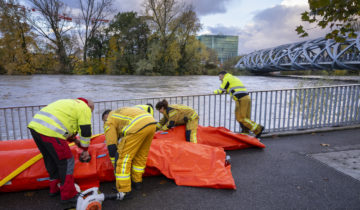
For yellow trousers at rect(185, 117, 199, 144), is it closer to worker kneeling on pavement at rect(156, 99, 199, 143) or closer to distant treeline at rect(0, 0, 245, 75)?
worker kneeling on pavement at rect(156, 99, 199, 143)

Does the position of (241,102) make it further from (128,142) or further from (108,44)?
(108,44)

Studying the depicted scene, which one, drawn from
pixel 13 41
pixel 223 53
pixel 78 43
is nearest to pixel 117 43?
pixel 78 43

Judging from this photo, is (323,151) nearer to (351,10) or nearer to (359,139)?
(359,139)

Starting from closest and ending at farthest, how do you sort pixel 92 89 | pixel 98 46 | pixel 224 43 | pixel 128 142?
pixel 128 142, pixel 92 89, pixel 98 46, pixel 224 43

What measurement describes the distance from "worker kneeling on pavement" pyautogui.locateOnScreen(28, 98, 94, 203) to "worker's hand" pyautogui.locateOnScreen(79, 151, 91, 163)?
9 centimetres

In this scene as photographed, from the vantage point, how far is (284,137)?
5.54 m

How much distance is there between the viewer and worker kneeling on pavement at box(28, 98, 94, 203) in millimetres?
2562

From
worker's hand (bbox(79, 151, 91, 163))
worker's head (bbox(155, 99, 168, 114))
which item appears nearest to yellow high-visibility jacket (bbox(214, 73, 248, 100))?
worker's head (bbox(155, 99, 168, 114))

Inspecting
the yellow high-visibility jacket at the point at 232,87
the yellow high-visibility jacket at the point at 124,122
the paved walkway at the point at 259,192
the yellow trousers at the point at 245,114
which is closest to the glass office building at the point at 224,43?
the yellow high-visibility jacket at the point at 232,87

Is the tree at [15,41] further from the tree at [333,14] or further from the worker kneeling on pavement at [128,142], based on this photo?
the tree at [333,14]

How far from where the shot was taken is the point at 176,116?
15.2 ft

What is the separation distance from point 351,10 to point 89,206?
4.41 metres

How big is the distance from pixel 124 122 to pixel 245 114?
10.7ft

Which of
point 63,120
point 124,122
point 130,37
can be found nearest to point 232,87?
point 124,122
